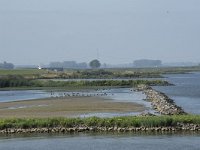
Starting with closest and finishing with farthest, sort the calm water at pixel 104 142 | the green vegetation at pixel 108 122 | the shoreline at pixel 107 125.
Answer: the calm water at pixel 104 142
the shoreline at pixel 107 125
the green vegetation at pixel 108 122

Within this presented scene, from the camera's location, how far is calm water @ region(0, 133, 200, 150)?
30.5 meters

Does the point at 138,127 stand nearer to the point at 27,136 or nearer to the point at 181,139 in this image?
the point at 181,139

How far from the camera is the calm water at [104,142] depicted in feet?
100

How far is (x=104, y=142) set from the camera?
32.2m

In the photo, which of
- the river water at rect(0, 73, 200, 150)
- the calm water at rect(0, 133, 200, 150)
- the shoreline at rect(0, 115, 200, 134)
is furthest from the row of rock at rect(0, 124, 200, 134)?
the calm water at rect(0, 133, 200, 150)

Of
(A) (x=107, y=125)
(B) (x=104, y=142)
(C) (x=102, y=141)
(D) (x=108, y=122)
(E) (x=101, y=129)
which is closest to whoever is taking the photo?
(B) (x=104, y=142)

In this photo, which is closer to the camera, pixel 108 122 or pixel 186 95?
pixel 108 122

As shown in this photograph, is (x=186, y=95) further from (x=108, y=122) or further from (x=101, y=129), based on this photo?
(x=101, y=129)

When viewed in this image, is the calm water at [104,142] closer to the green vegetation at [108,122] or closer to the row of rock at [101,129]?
the row of rock at [101,129]

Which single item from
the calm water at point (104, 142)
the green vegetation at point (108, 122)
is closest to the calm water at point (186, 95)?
the green vegetation at point (108, 122)

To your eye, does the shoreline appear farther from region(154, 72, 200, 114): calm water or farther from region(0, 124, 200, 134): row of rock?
region(154, 72, 200, 114): calm water

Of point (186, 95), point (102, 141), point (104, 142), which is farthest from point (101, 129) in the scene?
point (186, 95)

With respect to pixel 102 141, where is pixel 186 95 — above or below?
below

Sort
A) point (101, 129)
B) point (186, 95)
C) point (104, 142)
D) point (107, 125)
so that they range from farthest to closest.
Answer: point (186, 95) < point (107, 125) < point (101, 129) < point (104, 142)
